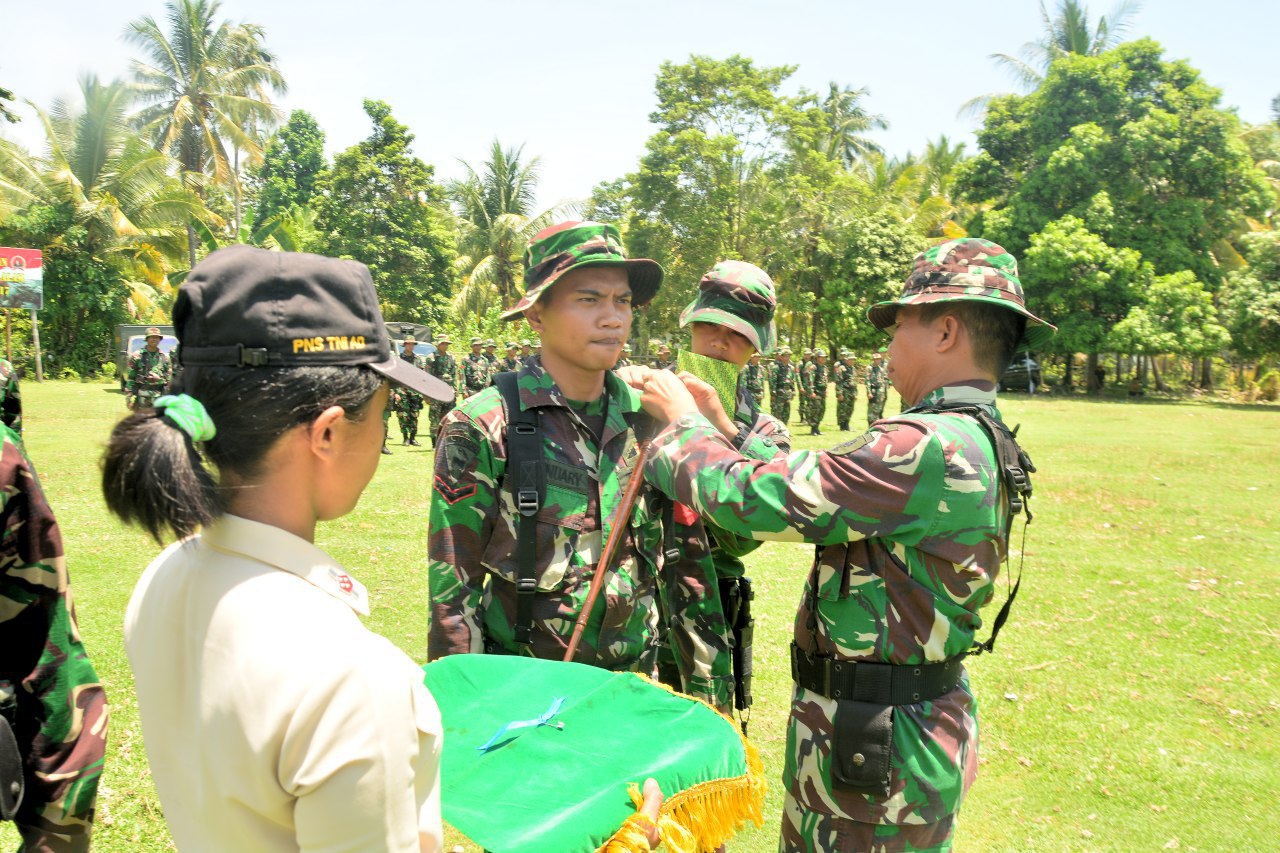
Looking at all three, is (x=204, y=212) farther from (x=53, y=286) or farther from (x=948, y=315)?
(x=948, y=315)

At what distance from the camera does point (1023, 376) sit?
34375 millimetres

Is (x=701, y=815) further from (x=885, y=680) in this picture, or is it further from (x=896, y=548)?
(x=896, y=548)

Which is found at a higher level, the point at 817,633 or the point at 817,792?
the point at 817,633

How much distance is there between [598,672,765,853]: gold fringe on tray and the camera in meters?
1.61

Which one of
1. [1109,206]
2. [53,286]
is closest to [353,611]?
[53,286]

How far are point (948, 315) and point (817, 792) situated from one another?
4.58ft

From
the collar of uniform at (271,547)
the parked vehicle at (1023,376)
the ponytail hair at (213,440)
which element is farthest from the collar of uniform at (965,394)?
the parked vehicle at (1023,376)

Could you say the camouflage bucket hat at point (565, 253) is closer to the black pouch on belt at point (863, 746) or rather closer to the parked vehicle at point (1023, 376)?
the black pouch on belt at point (863, 746)

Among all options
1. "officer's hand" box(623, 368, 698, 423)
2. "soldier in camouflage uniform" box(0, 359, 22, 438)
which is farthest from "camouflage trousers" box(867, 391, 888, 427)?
"soldier in camouflage uniform" box(0, 359, 22, 438)

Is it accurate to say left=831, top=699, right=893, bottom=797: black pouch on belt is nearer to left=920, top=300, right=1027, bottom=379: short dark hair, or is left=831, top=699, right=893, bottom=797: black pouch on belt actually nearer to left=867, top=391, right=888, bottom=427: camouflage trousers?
left=920, top=300, right=1027, bottom=379: short dark hair

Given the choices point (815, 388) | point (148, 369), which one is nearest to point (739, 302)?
point (815, 388)

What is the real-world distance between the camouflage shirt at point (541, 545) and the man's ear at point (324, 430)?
1.41 meters

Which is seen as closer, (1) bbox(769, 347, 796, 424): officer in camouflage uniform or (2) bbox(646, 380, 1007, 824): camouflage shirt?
(2) bbox(646, 380, 1007, 824): camouflage shirt

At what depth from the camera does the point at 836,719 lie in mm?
2355
